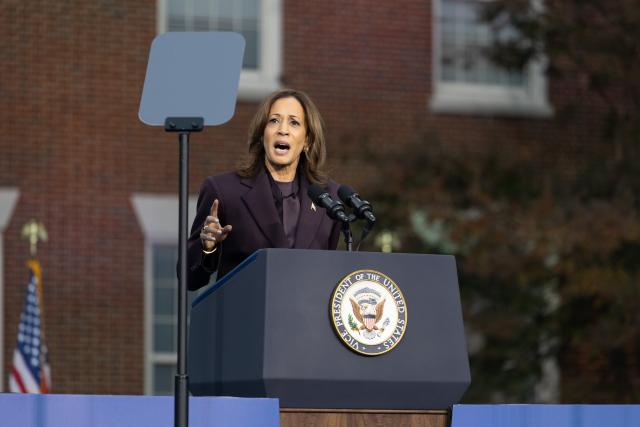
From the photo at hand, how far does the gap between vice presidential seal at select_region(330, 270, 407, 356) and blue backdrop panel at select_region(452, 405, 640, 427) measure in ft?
1.02

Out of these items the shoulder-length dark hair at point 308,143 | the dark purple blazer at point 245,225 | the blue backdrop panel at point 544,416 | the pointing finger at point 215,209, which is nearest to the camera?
the blue backdrop panel at point 544,416

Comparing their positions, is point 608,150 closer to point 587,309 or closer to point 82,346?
point 587,309

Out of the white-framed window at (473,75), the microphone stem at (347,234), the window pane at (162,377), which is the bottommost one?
the window pane at (162,377)

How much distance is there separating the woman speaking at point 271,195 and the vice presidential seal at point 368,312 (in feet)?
2.20

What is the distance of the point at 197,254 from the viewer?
4832mm

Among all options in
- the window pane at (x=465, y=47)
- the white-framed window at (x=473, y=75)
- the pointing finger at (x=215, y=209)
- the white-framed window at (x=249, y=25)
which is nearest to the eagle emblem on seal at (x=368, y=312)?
the pointing finger at (x=215, y=209)

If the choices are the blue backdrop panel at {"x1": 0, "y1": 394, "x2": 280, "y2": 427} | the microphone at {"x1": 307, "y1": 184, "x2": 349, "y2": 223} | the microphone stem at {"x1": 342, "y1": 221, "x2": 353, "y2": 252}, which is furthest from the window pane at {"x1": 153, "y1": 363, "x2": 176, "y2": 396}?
the blue backdrop panel at {"x1": 0, "y1": 394, "x2": 280, "y2": 427}

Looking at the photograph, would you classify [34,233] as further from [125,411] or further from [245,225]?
[125,411]

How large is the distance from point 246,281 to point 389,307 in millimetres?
435

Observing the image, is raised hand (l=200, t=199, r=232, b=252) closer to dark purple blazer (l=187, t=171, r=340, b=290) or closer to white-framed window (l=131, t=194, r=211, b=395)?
dark purple blazer (l=187, t=171, r=340, b=290)

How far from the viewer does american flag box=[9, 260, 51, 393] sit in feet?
39.4

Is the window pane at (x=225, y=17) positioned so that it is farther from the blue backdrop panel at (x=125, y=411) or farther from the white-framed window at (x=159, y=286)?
the blue backdrop panel at (x=125, y=411)

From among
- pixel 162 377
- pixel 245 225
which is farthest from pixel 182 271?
pixel 162 377

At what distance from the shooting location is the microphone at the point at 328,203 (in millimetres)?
4527
